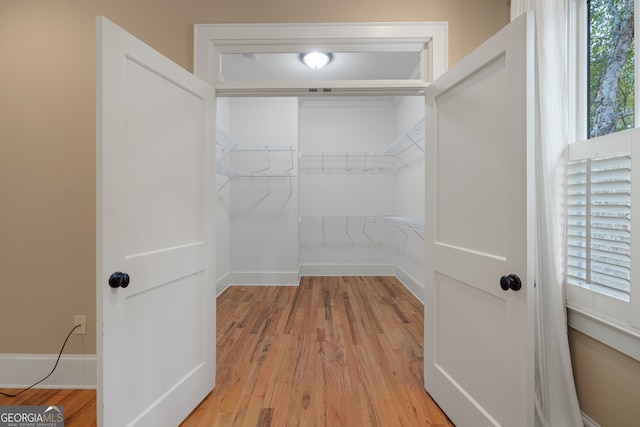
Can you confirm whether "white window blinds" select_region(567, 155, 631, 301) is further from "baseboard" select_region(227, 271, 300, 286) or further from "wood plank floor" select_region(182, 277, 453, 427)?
"baseboard" select_region(227, 271, 300, 286)

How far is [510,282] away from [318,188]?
367 centimetres

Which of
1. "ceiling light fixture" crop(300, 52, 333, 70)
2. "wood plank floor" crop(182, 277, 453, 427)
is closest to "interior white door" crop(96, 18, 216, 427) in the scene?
"wood plank floor" crop(182, 277, 453, 427)

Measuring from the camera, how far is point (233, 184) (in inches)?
166

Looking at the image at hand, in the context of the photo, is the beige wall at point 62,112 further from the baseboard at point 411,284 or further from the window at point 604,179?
the baseboard at point 411,284

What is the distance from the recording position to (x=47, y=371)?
182cm

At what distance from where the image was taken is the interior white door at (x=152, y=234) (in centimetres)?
114

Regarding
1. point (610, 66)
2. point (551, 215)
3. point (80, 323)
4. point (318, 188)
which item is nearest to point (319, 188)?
point (318, 188)

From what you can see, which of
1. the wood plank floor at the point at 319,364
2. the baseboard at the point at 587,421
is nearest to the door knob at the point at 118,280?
the wood plank floor at the point at 319,364

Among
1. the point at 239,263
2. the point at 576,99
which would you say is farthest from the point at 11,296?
the point at 576,99

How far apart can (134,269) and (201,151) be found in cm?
75

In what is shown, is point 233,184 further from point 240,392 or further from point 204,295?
point 240,392

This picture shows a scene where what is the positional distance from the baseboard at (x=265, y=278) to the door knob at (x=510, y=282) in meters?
3.24

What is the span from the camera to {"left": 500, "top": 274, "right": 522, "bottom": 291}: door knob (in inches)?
45.3

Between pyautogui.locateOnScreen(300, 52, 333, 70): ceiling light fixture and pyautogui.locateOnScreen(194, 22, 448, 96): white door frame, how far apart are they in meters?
0.08
